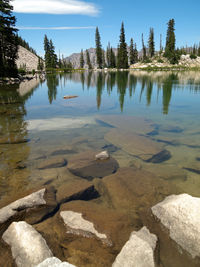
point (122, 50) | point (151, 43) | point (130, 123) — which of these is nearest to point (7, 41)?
point (130, 123)

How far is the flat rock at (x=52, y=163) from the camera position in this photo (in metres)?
5.90

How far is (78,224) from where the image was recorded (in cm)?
356

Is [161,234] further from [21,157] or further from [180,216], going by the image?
[21,157]

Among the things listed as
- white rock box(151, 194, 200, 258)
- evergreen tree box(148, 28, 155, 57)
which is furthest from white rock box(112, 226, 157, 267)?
evergreen tree box(148, 28, 155, 57)

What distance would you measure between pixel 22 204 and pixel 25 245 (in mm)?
1127

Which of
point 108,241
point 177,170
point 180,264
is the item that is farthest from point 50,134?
point 180,264

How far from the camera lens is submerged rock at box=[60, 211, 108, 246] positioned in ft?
11.0

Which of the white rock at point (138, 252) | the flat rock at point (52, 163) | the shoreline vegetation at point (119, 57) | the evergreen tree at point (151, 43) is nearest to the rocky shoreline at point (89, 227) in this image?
the white rock at point (138, 252)

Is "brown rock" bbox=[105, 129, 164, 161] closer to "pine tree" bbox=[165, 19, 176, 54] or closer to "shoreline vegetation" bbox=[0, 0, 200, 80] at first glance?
"shoreline vegetation" bbox=[0, 0, 200, 80]

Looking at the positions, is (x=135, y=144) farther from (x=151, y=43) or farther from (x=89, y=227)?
(x=151, y=43)

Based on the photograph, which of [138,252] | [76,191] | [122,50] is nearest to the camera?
Result: [138,252]

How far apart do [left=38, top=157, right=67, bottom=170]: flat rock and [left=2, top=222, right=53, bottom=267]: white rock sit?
2.67m

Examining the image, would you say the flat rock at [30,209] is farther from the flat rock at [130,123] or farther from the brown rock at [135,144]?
the flat rock at [130,123]

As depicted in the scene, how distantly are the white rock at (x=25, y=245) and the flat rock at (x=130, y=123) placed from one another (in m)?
Answer: 6.74
